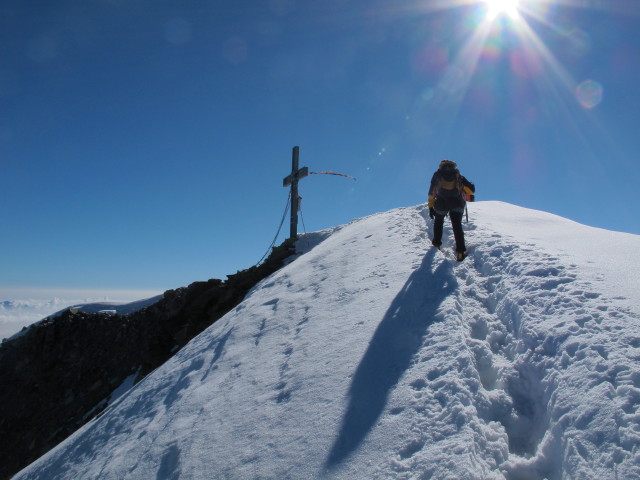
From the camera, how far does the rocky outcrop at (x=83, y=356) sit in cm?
1074

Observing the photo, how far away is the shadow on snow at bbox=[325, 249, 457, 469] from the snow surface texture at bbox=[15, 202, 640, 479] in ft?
0.06

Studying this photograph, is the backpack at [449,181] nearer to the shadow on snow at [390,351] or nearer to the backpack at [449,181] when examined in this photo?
the backpack at [449,181]

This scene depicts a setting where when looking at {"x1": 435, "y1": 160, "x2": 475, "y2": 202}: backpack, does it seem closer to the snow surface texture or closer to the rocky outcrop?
the snow surface texture

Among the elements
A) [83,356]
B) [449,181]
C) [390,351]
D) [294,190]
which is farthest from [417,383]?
[83,356]

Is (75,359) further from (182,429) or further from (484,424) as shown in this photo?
(484,424)

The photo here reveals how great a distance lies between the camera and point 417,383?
379 cm

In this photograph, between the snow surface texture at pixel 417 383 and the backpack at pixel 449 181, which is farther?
the backpack at pixel 449 181

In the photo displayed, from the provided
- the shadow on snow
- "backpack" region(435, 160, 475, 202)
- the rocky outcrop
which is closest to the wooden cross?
the rocky outcrop

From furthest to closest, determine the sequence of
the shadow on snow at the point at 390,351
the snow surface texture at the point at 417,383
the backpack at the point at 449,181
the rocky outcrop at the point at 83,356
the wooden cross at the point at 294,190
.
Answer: the wooden cross at the point at 294,190, the rocky outcrop at the point at 83,356, the backpack at the point at 449,181, the shadow on snow at the point at 390,351, the snow surface texture at the point at 417,383

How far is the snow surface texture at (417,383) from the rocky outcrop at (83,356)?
467cm

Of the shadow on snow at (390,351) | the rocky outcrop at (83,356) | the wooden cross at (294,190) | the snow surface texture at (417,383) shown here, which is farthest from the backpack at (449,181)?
the wooden cross at (294,190)

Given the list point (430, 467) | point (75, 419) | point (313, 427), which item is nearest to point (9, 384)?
point (75, 419)

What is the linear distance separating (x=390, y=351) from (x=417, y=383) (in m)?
0.67

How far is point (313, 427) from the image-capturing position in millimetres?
3621
